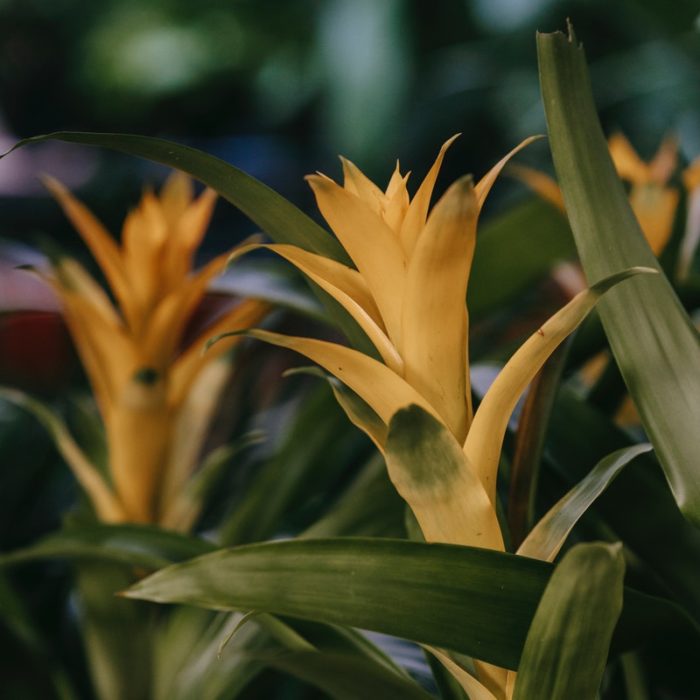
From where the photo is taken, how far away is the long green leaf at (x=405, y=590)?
0.30 meters

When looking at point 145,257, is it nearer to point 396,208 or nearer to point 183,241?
point 183,241

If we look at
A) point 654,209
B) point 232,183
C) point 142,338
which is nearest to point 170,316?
point 142,338

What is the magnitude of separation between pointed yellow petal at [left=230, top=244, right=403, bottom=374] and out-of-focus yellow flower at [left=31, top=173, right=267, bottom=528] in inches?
8.8

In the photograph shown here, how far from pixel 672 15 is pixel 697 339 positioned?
2.48ft

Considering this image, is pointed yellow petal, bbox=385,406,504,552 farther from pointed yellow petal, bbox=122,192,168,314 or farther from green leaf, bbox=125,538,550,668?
pointed yellow petal, bbox=122,192,168,314

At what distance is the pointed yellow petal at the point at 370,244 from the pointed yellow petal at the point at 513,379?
0.15 feet

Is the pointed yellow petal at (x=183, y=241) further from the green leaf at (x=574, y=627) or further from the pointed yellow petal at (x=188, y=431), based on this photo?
the green leaf at (x=574, y=627)

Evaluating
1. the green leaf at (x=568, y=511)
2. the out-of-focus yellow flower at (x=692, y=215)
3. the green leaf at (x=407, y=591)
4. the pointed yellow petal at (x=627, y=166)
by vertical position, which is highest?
the pointed yellow petal at (x=627, y=166)

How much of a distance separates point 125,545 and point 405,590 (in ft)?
0.81

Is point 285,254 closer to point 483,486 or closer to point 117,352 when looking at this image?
point 483,486

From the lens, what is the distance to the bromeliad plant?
1.87 ft

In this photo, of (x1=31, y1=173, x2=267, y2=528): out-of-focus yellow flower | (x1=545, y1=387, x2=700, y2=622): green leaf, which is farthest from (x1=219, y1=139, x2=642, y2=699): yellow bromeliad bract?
(x1=31, y1=173, x2=267, y2=528): out-of-focus yellow flower

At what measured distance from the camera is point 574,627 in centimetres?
27

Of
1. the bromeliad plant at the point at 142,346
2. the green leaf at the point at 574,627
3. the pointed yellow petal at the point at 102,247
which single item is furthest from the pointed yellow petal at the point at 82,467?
the green leaf at the point at 574,627
